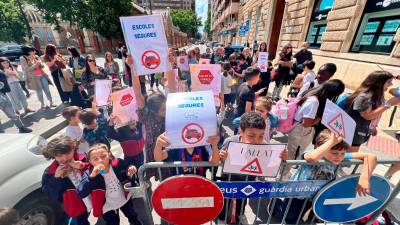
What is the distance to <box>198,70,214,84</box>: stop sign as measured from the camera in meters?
3.53

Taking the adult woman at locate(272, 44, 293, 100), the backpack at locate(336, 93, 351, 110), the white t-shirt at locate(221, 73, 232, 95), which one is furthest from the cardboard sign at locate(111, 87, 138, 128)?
the adult woman at locate(272, 44, 293, 100)

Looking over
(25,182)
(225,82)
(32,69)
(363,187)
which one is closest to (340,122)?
(363,187)

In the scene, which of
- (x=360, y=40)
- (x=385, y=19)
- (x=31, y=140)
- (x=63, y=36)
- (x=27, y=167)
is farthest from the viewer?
(x=63, y=36)

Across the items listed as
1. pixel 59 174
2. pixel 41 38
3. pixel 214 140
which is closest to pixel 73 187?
pixel 59 174

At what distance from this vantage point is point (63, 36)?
113 feet

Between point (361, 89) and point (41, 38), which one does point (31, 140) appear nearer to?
point (361, 89)

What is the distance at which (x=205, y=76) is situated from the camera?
3.55 m

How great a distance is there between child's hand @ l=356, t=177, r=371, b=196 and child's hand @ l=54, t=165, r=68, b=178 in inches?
106

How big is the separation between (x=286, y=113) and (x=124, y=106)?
2.33 metres

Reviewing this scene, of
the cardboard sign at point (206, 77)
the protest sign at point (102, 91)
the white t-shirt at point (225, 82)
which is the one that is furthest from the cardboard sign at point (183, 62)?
the protest sign at point (102, 91)

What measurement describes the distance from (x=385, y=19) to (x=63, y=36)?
42429 millimetres

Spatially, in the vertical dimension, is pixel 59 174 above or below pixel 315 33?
below

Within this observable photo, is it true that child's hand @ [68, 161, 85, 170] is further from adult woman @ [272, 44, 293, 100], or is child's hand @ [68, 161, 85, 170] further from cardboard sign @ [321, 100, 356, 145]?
adult woman @ [272, 44, 293, 100]

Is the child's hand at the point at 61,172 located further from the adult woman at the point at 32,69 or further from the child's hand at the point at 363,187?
the adult woman at the point at 32,69
